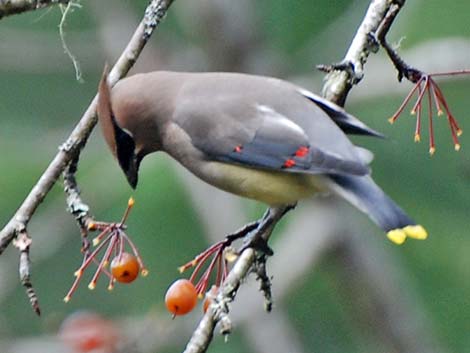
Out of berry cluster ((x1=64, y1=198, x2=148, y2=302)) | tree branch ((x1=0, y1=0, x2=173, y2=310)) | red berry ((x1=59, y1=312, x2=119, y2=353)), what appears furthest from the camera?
red berry ((x1=59, y1=312, x2=119, y2=353))

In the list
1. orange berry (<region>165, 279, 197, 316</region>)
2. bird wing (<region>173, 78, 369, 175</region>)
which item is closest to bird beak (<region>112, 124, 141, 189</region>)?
bird wing (<region>173, 78, 369, 175</region>)

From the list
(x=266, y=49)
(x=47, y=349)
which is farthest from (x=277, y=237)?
(x=47, y=349)

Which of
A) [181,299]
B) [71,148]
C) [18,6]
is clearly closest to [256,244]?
[181,299]

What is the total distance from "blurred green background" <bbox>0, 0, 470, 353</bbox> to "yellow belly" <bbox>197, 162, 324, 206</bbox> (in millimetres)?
3804

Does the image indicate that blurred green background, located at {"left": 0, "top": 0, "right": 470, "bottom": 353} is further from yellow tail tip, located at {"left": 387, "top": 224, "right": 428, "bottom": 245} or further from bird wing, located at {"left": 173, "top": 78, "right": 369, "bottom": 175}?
yellow tail tip, located at {"left": 387, "top": 224, "right": 428, "bottom": 245}

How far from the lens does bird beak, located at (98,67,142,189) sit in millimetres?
4102

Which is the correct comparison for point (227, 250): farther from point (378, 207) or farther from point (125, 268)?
point (378, 207)

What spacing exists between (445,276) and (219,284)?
665cm

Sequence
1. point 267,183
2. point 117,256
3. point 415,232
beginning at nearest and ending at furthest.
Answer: point 415,232
point 117,256
point 267,183

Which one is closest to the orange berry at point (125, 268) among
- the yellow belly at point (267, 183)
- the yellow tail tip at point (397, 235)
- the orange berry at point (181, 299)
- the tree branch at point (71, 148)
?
the orange berry at point (181, 299)

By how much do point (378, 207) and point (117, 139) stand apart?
0.85 meters

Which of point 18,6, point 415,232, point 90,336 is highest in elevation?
point 18,6

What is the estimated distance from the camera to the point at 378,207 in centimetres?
389

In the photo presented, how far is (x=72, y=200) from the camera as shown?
13.1ft
